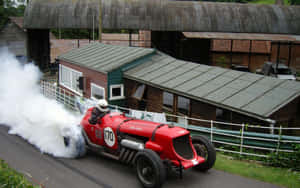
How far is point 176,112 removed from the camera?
13.2 meters

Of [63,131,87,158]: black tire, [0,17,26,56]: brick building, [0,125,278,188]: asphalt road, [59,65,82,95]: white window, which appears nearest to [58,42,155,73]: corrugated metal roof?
[59,65,82,95]: white window

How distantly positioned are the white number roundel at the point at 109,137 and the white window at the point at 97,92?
18.0 ft

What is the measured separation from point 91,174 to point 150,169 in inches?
88.2

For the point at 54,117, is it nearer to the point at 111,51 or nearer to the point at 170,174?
the point at 170,174

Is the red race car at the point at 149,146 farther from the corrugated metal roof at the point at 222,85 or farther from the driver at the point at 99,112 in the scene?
the corrugated metal roof at the point at 222,85

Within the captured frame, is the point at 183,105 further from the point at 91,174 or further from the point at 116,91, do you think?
the point at 91,174

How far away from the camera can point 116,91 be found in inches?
603

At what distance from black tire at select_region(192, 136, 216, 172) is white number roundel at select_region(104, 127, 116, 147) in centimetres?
261

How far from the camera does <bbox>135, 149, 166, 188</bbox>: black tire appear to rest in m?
7.79

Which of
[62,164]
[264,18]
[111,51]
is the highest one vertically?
[264,18]

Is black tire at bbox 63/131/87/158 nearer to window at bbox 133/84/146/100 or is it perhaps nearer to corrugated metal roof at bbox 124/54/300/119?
corrugated metal roof at bbox 124/54/300/119

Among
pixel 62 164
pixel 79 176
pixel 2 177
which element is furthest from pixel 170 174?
pixel 2 177

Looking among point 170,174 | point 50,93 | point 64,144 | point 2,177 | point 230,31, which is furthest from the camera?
point 230,31

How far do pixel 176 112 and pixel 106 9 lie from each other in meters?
21.7
